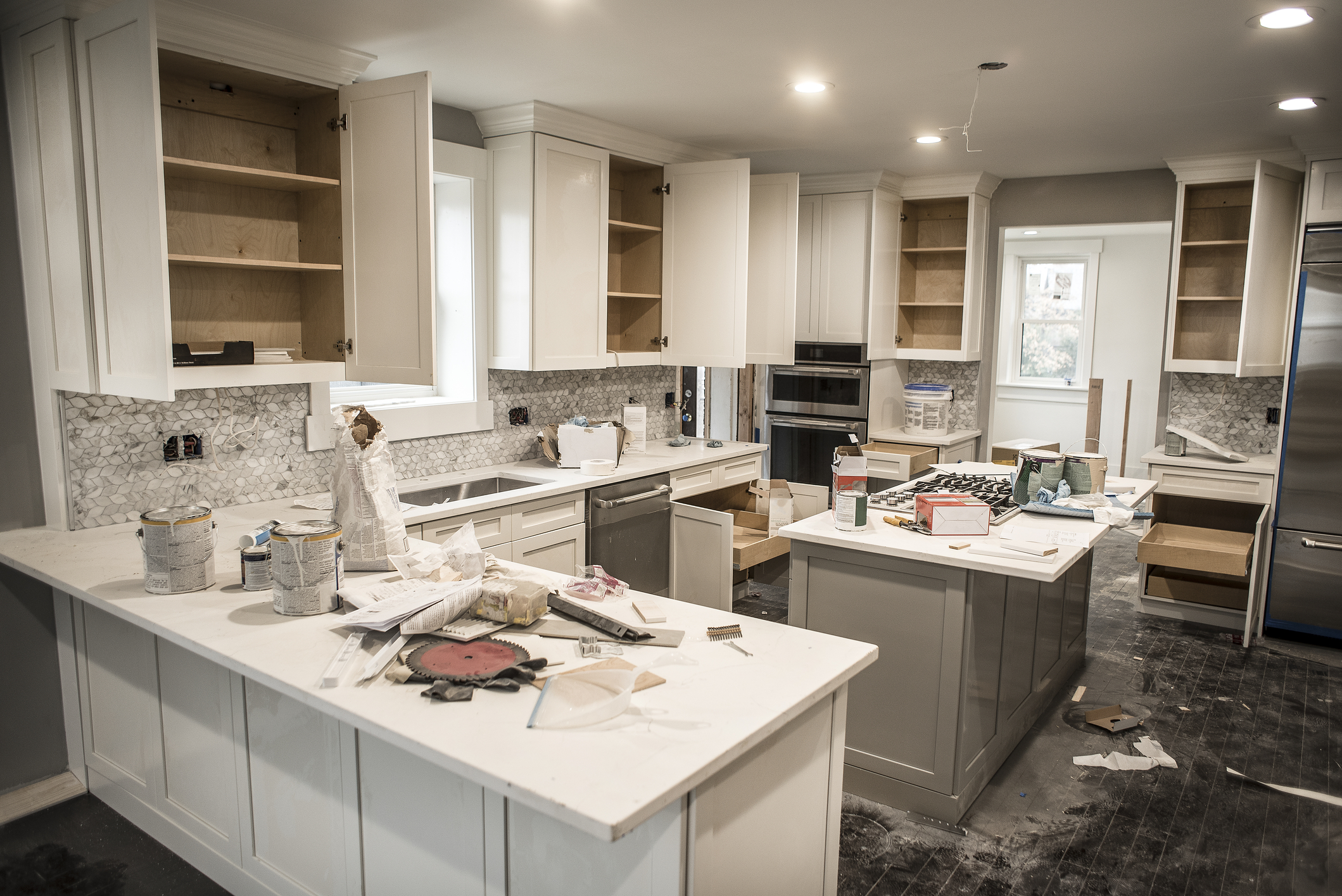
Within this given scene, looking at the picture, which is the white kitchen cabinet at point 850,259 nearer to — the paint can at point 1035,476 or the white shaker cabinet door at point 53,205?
the paint can at point 1035,476

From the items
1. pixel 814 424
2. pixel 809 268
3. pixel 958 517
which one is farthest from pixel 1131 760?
pixel 809 268

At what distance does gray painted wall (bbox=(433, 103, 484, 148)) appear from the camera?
12.5 feet

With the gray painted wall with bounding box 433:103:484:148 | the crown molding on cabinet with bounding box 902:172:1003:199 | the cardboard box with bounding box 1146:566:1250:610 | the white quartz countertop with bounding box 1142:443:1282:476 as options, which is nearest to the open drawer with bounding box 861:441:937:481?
the white quartz countertop with bounding box 1142:443:1282:476

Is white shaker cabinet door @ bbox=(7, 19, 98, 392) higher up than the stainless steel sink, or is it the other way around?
white shaker cabinet door @ bbox=(7, 19, 98, 392)

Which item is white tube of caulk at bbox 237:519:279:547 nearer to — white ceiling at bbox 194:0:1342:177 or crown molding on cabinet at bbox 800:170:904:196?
white ceiling at bbox 194:0:1342:177

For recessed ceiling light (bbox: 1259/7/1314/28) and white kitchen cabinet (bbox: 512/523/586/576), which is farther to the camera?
white kitchen cabinet (bbox: 512/523/586/576)

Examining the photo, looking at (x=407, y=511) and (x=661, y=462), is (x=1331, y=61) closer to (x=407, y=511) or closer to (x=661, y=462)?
→ (x=661, y=462)

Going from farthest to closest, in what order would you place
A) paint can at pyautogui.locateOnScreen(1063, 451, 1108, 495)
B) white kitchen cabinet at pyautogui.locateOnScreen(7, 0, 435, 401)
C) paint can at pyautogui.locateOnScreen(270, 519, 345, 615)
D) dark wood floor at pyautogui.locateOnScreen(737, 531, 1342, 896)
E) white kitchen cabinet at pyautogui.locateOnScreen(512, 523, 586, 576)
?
white kitchen cabinet at pyautogui.locateOnScreen(512, 523, 586, 576) < paint can at pyautogui.locateOnScreen(1063, 451, 1108, 495) < dark wood floor at pyautogui.locateOnScreen(737, 531, 1342, 896) < white kitchen cabinet at pyautogui.locateOnScreen(7, 0, 435, 401) < paint can at pyautogui.locateOnScreen(270, 519, 345, 615)

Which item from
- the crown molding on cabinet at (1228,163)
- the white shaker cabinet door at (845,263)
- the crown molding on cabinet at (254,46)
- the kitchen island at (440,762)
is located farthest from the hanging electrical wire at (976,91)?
the kitchen island at (440,762)

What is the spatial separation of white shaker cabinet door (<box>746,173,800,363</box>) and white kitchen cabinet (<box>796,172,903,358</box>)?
732 mm

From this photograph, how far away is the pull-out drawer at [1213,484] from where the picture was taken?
15.0 feet

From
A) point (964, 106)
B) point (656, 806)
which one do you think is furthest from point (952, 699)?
point (964, 106)

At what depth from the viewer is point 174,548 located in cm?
215

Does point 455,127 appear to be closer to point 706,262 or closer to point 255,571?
point 706,262
